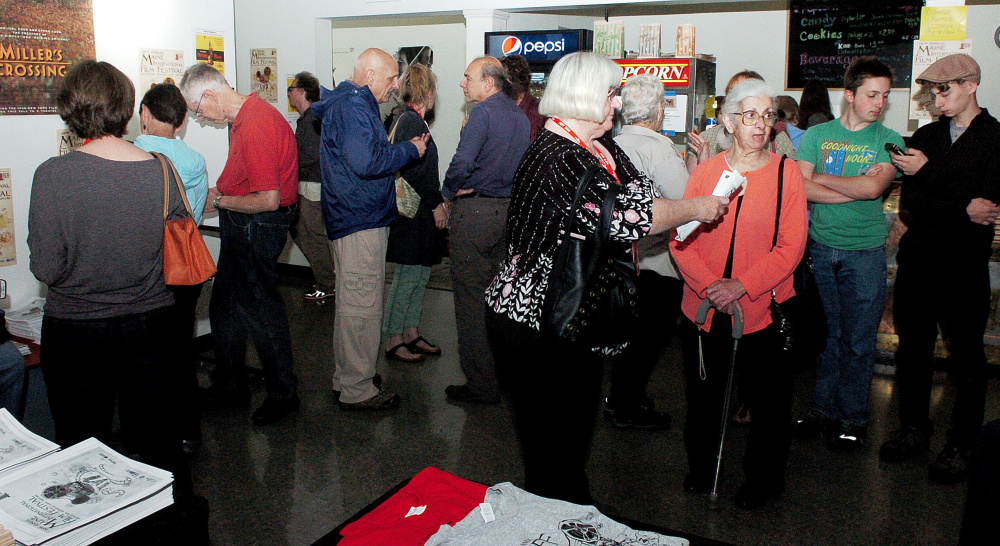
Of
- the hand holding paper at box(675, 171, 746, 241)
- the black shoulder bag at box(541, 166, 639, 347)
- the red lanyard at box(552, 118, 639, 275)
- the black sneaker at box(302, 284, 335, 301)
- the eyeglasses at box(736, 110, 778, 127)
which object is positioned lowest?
the black sneaker at box(302, 284, 335, 301)

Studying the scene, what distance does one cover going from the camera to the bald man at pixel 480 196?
12.5 feet

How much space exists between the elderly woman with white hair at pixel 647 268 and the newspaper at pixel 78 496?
1.72 metres

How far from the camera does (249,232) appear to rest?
3.65 meters

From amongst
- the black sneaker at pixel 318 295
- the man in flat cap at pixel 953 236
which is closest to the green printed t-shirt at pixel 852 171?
the man in flat cap at pixel 953 236

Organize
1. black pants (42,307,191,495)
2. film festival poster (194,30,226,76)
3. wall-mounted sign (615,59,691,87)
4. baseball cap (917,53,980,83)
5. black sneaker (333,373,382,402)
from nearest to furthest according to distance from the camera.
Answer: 1. black pants (42,307,191,495)
2. baseball cap (917,53,980,83)
3. black sneaker (333,373,382,402)
4. film festival poster (194,30,226,76)
5. wall-mounted sign (615,59,691,87)

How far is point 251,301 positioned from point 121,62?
1516mm

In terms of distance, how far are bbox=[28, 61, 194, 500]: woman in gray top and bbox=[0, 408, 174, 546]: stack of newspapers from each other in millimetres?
517

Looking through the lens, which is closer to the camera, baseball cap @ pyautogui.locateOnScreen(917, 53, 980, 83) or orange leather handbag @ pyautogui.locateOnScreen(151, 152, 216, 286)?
orange leather handbag @ pyautogui.locateOnScreen(151, 152, 216, 286)

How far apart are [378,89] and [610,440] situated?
1971 millimetres

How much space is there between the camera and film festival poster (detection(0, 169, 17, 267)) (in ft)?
Answer: 11.8

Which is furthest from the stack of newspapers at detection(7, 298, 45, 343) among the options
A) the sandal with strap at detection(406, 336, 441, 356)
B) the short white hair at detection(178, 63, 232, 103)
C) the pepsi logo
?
the pepsi logo

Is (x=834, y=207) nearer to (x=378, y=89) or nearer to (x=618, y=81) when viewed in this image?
(x=618, y=81)

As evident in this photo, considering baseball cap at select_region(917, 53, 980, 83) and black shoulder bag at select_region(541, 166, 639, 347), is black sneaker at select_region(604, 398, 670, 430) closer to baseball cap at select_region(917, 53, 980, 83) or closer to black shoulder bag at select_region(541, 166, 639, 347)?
black shoulder bag at select_region(541, 166, 639, 347)

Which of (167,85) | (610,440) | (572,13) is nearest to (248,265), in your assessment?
(167,85)
